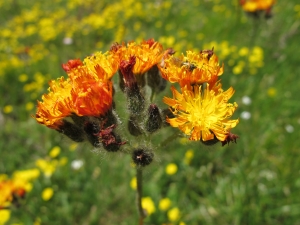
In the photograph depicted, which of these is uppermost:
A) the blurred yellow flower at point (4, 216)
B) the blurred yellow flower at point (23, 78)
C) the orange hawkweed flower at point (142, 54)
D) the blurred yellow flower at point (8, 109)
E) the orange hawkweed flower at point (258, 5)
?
the orange hawkweed flower at point (258, 5)

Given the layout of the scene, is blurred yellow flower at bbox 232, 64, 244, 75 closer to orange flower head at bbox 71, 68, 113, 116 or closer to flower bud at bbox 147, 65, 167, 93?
flower bud at bbox 147, 65, 167, 93

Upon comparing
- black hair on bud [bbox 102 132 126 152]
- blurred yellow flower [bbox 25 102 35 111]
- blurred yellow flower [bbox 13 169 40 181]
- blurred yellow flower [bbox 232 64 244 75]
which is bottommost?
blurred yellow flower [bbox 13 169 40 181]

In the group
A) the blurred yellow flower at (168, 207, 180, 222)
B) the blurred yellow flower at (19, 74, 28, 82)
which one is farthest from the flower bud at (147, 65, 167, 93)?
the blurred yellow flower at (19, 74, 28, 82)

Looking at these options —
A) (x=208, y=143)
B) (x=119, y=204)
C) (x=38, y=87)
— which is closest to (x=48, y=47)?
(x=38, y=87)

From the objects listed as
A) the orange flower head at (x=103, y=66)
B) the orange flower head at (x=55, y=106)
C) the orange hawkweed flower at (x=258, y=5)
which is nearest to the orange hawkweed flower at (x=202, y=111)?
the orange flower head at (x=103, y=66)

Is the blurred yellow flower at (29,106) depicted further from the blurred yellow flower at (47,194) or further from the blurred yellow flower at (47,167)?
the blurred yellow flower at (47,194)

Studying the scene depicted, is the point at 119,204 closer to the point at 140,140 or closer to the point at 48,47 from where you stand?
the point at 140,140
